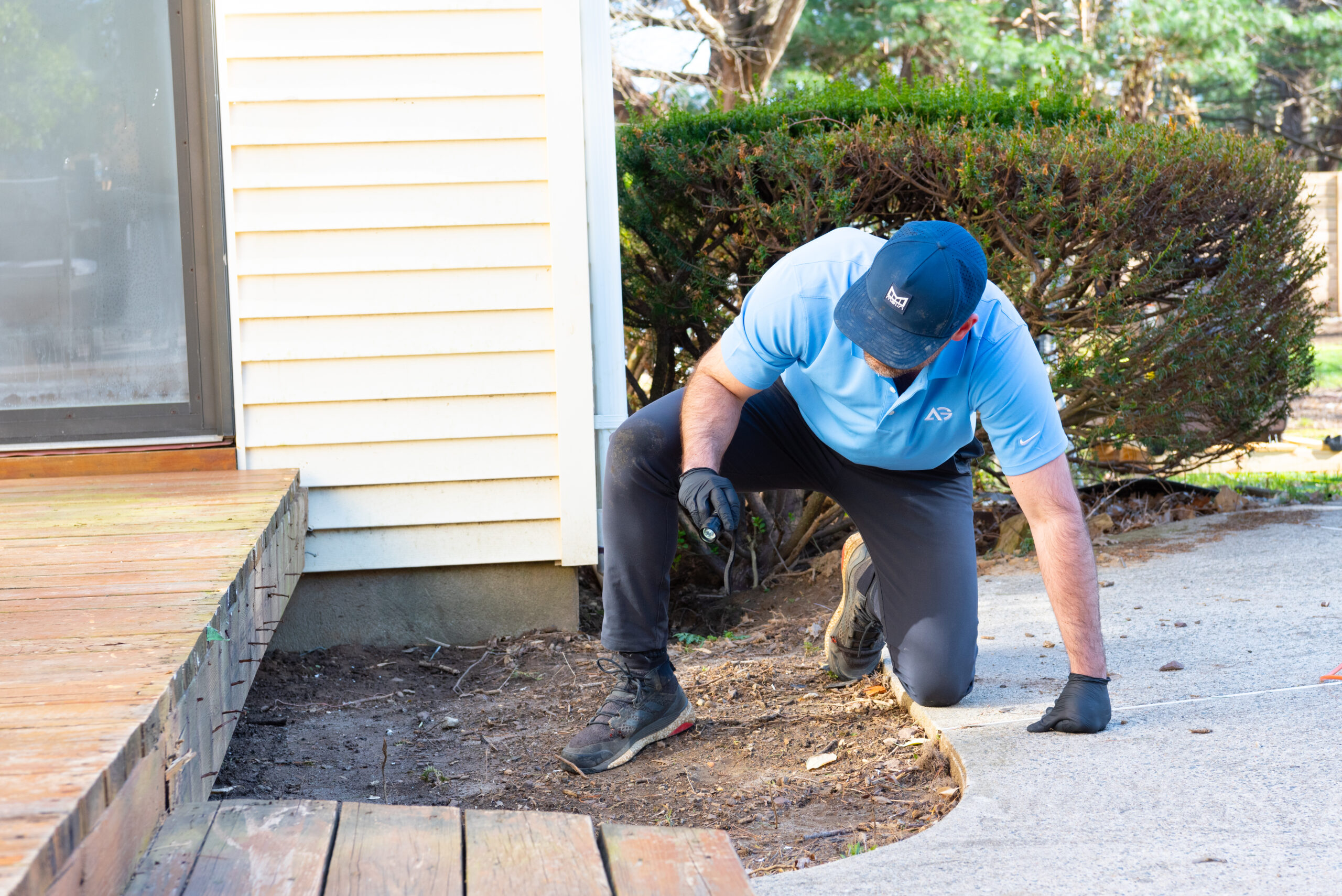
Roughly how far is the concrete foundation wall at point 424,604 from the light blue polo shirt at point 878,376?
1.57 metres

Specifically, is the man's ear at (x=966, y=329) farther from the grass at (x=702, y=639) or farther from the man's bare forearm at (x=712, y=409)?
the grass at (x=702, y=639)

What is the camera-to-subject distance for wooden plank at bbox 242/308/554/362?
3.87 metres

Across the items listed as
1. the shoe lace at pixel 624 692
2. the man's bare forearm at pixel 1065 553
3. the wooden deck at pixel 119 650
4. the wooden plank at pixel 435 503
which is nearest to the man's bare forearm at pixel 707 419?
the shoe lace at pixel 624 692

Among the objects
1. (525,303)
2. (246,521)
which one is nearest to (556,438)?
(525,303)

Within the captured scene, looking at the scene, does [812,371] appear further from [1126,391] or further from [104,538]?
[1126,391]

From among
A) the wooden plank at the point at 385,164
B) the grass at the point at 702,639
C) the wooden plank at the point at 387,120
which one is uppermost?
the wooden plank at the point at 387,120

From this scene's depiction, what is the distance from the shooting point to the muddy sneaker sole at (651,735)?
109 inches

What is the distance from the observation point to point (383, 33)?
3812 mm

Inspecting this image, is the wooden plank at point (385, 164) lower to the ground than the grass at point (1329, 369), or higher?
higher

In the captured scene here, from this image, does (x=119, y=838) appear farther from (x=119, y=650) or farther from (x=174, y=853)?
(x=119, y=650)

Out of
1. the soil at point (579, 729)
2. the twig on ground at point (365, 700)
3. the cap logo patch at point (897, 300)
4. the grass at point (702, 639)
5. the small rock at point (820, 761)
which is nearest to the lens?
the cap logo patch at point (897, 300)

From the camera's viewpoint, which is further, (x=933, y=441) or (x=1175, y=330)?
(x=1175, y=330)

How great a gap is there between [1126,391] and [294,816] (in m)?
3.72

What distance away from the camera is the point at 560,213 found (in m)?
3.89
